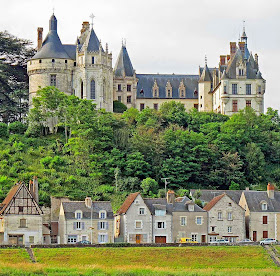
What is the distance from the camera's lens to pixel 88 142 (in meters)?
99.5

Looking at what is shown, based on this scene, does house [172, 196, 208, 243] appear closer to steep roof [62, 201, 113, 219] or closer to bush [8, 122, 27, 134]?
steep roof [62, 201, 113, 219]

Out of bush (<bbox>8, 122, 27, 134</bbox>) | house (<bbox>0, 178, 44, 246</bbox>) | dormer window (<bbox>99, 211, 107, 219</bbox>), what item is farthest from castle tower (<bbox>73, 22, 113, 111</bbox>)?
house (<bbox>0, 178, 44, 246</bbox>)

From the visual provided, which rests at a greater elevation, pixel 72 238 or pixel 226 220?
pixel 226 220

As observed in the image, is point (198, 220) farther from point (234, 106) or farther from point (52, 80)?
point (52, 80)

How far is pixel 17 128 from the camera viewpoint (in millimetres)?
107812

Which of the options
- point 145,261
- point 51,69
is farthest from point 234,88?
point 145,261

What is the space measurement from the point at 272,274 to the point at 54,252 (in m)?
15.8

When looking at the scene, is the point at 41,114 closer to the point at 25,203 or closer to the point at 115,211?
the point at 115,211

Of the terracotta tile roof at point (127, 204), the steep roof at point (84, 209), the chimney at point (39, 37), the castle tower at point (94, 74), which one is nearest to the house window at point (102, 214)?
the steep roof at point (84, 209)

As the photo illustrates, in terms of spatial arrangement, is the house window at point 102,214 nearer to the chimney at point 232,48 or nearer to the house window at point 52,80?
the house window at point 52,80

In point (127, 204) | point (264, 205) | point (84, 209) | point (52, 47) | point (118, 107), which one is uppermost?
point (52, 47)

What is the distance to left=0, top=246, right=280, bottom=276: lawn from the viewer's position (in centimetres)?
6500

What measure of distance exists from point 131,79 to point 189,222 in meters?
40.9

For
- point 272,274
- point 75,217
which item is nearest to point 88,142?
point 75,217
